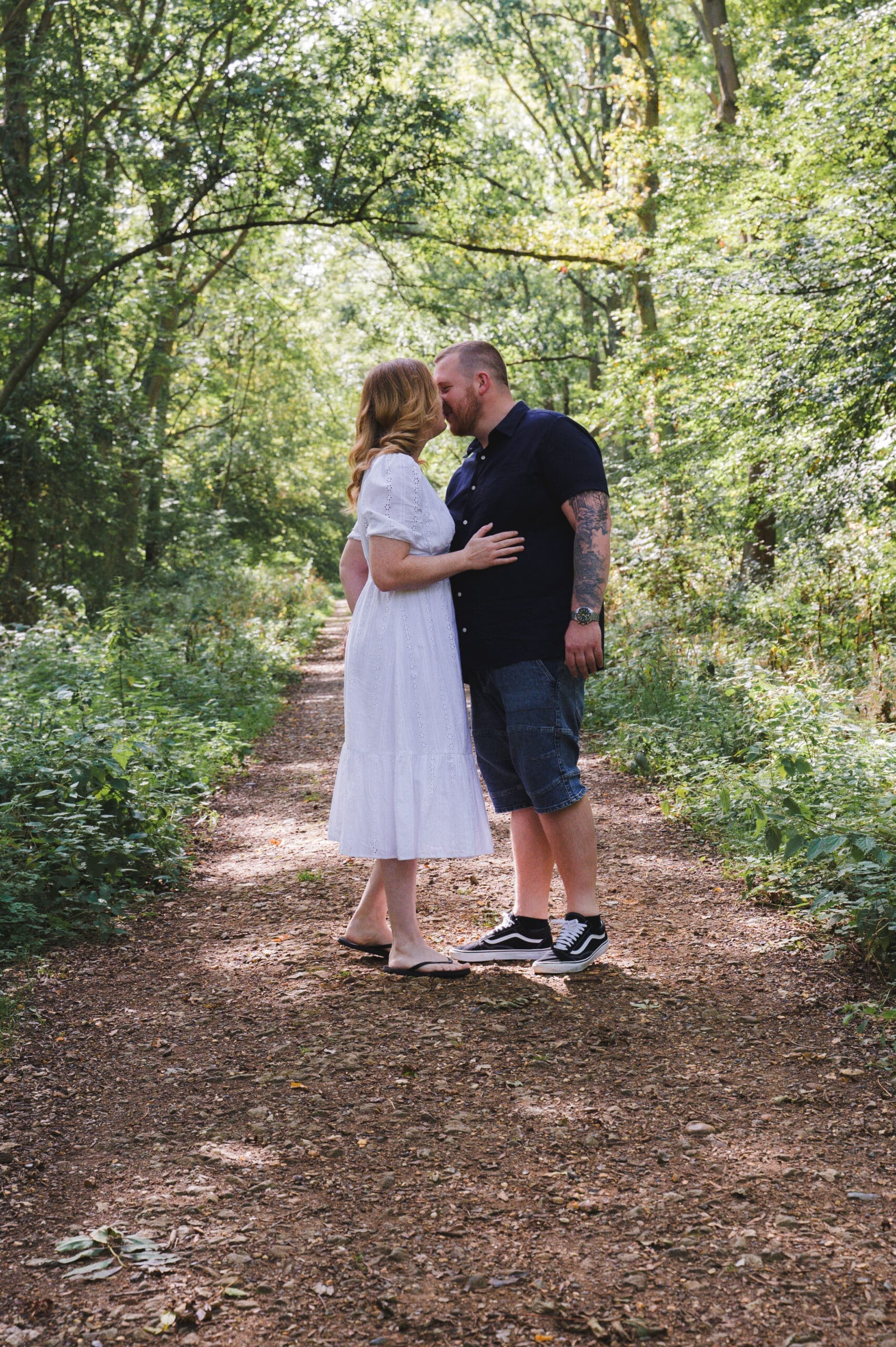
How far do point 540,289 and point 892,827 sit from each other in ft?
71.4

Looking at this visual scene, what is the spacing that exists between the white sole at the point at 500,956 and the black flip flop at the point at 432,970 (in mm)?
92

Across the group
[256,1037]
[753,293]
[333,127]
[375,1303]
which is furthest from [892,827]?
[333,127]

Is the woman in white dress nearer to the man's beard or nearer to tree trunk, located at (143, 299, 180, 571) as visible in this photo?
the man's beard

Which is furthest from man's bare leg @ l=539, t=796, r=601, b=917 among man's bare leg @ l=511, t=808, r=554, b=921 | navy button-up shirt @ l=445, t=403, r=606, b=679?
navy button-up shirt @ l=445, t=403, r=606, b=679

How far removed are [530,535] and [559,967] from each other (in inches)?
63.9

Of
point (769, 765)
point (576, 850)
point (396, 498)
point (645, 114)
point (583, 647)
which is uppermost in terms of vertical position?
point (645, 114)

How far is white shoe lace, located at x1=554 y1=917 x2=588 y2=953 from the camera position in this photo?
3.99 m

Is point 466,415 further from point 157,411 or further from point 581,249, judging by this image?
point 157,411

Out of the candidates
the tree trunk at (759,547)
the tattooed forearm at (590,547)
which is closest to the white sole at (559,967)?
the tattooed forearm at (590,547)

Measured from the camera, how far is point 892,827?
4.26 metres

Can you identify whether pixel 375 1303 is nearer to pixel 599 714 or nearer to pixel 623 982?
pixel 623 982

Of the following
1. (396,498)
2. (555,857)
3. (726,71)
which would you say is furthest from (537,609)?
(726,71)

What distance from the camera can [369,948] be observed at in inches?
168

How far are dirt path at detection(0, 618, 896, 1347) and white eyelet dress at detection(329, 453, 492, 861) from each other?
0.60 metres
